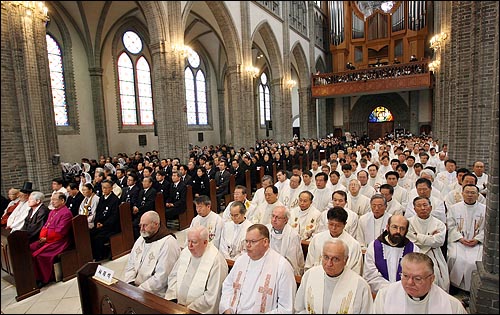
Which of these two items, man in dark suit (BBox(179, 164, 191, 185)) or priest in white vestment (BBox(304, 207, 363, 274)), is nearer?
priest in white vestment (BBox(304, 207, 363, 274))

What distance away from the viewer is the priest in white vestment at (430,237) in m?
3.51

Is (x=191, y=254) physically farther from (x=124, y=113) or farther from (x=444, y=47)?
(x=124, y=113)

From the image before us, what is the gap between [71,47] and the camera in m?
13.5

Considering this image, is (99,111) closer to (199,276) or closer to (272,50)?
(272,50)

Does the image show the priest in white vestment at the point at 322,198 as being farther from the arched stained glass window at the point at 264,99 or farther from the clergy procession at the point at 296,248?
the arched stained glass window at the point at 264,99

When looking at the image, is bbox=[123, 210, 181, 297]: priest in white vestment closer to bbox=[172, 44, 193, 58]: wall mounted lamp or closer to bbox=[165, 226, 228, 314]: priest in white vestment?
bbox=[165, 226, 228, 314]: priest in white vestment

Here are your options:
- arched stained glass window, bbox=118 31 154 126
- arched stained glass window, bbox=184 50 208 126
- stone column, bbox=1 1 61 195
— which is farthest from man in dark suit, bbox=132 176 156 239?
arched stained glass window, bbox=184 50 208 126

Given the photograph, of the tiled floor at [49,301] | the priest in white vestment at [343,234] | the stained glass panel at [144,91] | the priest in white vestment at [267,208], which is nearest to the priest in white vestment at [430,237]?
the priest in white vestment at [343,234]

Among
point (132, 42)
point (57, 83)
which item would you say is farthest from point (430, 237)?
point (132, 42)

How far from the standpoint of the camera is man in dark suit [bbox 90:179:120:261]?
520cm

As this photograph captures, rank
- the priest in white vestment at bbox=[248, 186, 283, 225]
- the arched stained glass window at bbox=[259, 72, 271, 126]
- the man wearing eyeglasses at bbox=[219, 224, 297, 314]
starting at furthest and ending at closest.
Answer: the arched stained glass window at bbox=[259, 72, 271, 126], the priest in white vestment at bbox=[248, 186, 283, 225], the man wearing eyeglasses at bbox=[219, 224, 297, 314]

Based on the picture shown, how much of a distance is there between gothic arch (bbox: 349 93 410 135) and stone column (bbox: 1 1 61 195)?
23.1m

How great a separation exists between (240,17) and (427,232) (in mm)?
13573

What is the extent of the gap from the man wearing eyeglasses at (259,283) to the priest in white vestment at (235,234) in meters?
1.17
